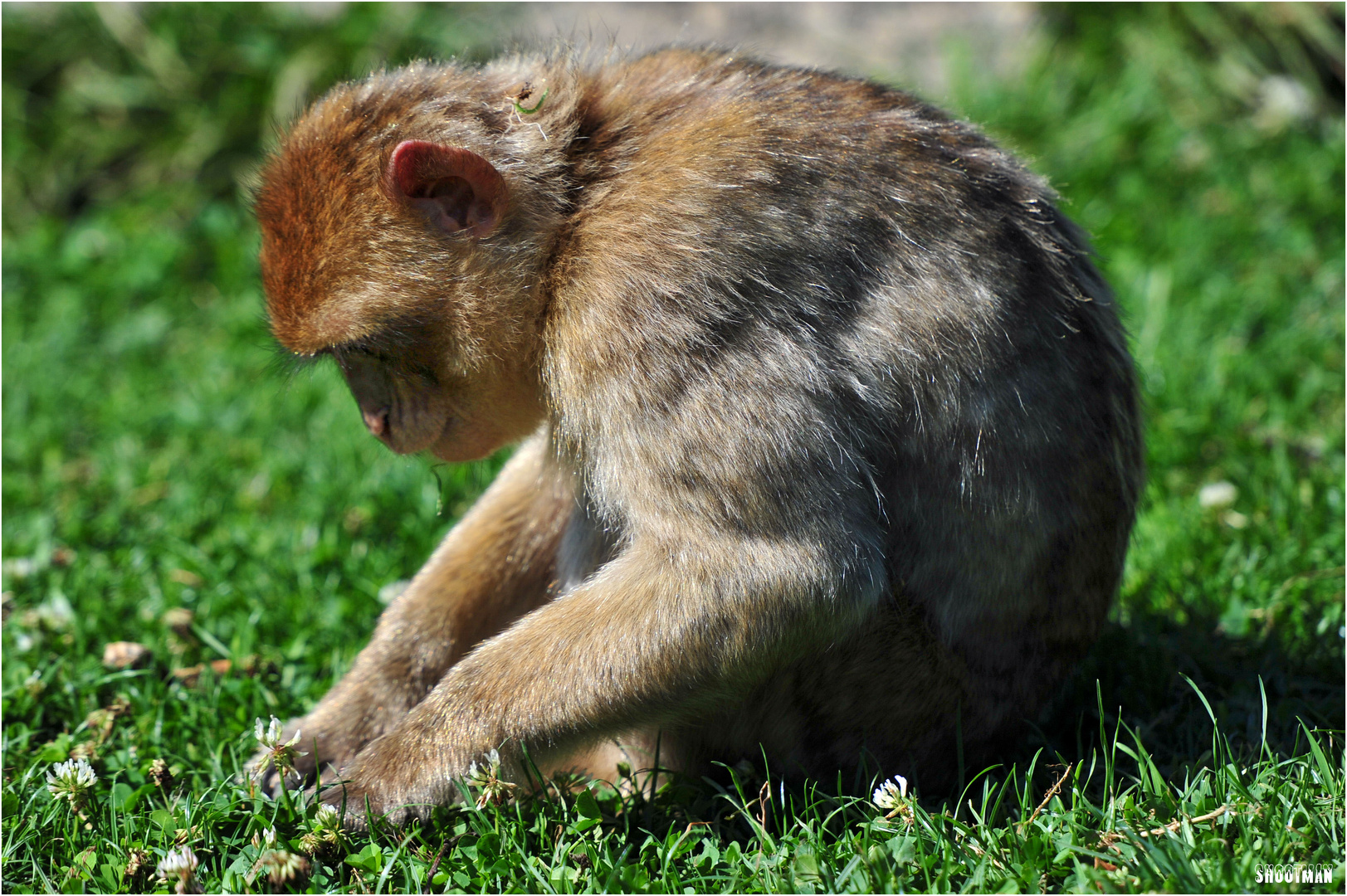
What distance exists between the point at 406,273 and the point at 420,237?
0.09m

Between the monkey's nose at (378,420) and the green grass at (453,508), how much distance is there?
391mm

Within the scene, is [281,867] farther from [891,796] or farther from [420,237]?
[420,237]

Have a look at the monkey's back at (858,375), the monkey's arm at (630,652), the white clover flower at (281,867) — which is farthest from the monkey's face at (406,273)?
the white clover flower at (281,867)

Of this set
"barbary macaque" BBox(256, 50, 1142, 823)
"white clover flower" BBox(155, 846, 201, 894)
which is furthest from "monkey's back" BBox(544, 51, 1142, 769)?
"white clover flower" BBox(155, 846, 201, 894)

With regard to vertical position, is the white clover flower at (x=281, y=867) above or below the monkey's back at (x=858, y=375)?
below

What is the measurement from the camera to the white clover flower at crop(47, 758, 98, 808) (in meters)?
2.68

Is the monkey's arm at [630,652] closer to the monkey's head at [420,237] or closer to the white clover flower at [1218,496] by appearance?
the monkey's head at [420,237]

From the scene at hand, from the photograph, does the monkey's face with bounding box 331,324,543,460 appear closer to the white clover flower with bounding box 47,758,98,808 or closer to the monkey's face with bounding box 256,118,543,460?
the monkey's face with bounding box 256,118,543,460

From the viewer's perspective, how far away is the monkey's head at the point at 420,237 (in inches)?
106

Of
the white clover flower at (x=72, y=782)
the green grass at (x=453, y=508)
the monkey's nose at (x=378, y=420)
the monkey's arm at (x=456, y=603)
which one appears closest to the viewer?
the green grass at (x=453, y=508)

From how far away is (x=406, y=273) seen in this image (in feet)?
8.86

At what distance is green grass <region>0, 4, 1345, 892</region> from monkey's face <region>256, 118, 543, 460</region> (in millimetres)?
365

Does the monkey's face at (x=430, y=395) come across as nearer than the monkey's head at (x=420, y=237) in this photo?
No

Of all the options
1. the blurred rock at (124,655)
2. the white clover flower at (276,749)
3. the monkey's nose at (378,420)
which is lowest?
the blurred rock at (124,655)
